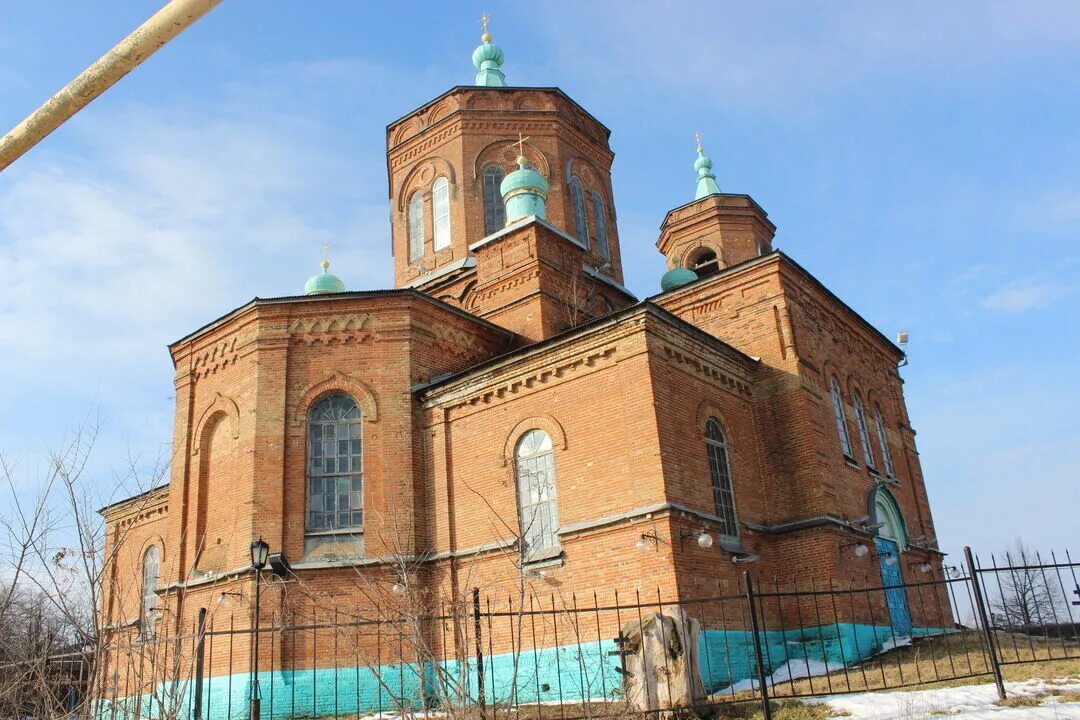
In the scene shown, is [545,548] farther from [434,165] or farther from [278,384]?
[434,165]

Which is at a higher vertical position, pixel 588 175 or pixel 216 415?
pixel 588 175

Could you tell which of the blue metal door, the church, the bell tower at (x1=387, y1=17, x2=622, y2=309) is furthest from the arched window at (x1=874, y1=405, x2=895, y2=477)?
the bell tower at (x1=387, y1=17, x2=622, y2=309)

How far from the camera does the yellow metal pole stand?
3.17 meters

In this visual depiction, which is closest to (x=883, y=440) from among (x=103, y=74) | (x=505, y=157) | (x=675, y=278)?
(x=675, y=278)

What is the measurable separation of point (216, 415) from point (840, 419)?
37.4 ft

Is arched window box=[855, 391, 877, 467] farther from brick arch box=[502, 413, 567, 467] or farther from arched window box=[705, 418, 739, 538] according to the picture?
brick arch box=[502, 413, 567, 467]

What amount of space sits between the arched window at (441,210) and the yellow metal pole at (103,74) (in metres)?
17.1

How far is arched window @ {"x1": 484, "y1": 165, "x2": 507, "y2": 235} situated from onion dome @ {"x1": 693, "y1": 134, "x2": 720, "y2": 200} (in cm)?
570

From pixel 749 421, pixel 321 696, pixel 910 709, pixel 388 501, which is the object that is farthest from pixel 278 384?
pixel 910 709

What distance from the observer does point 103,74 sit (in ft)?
11.2

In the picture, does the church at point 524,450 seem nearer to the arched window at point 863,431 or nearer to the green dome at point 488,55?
the arched window at point 863,431

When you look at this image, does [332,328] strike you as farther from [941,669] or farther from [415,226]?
[941,669]

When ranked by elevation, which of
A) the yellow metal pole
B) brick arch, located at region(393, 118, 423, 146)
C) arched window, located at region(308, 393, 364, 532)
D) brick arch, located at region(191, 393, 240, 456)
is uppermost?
brick arch, located at region(393, 118, 423, 146)

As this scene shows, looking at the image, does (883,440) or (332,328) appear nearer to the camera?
(332,328)
